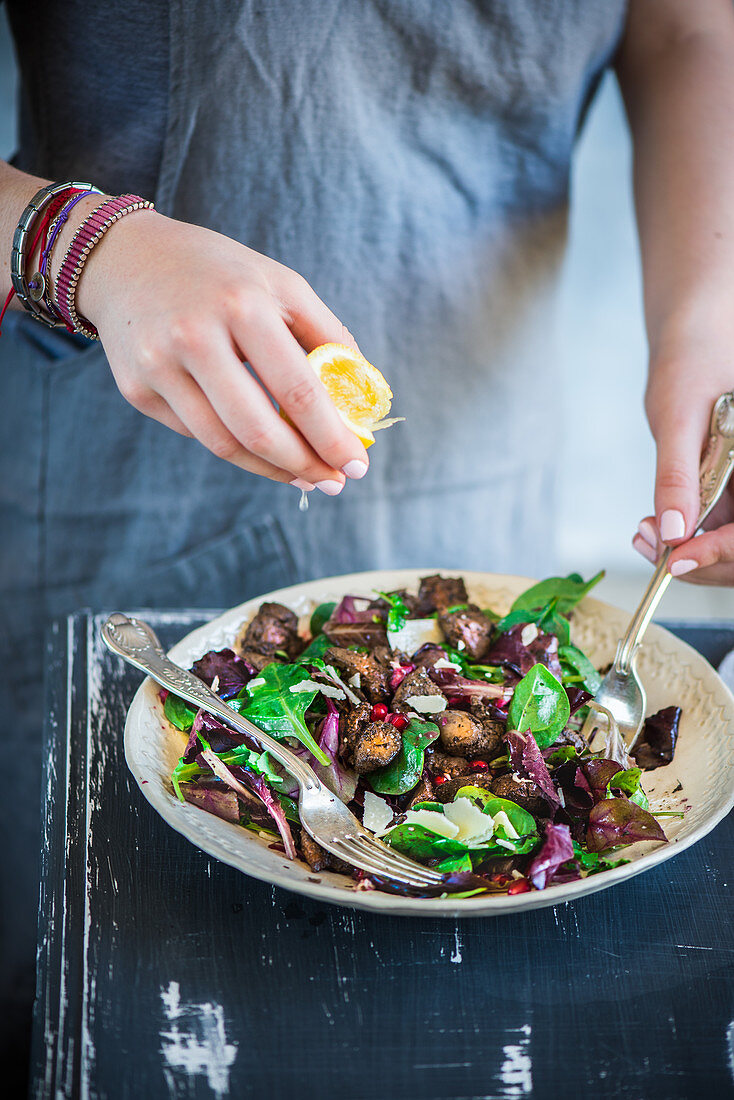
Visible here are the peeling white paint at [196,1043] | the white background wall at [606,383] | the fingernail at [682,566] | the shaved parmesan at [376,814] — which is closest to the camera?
the peeling white paint at [196,1043]

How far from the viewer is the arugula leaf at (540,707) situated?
767mm

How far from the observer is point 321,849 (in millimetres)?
655

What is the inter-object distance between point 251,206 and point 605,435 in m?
1.87

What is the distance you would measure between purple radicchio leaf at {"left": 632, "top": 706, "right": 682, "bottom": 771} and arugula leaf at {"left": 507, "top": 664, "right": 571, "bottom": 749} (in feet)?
0.34

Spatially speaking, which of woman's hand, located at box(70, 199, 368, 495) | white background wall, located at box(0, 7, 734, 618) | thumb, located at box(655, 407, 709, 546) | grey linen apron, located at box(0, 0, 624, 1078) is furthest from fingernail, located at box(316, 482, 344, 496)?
white background wall, located at box(0, 7, 734, 618)

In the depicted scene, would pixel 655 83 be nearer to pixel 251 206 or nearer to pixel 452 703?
pixel 251 206

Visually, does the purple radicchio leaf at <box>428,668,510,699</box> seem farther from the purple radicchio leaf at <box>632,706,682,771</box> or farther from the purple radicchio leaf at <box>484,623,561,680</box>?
the purple radicchio leaf at <box>632,706,682,771</box>

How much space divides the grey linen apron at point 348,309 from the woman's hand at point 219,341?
0.55 metres

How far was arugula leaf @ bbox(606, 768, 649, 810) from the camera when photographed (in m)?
0.70

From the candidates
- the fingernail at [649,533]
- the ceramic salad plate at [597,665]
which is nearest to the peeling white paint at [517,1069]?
the ceramic salad plate at [597,665]

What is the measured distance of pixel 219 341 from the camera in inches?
25.8

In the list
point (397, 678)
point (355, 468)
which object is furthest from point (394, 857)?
point (355, 468)

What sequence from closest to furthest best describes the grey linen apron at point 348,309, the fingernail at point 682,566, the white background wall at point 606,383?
the fingernail at point 682,566
the grey linen apron at point 348,309
the white background wall at point 606,383

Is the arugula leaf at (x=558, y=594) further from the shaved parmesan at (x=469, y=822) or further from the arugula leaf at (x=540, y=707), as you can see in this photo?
the shaved parmesan at (x=469, y=822)
